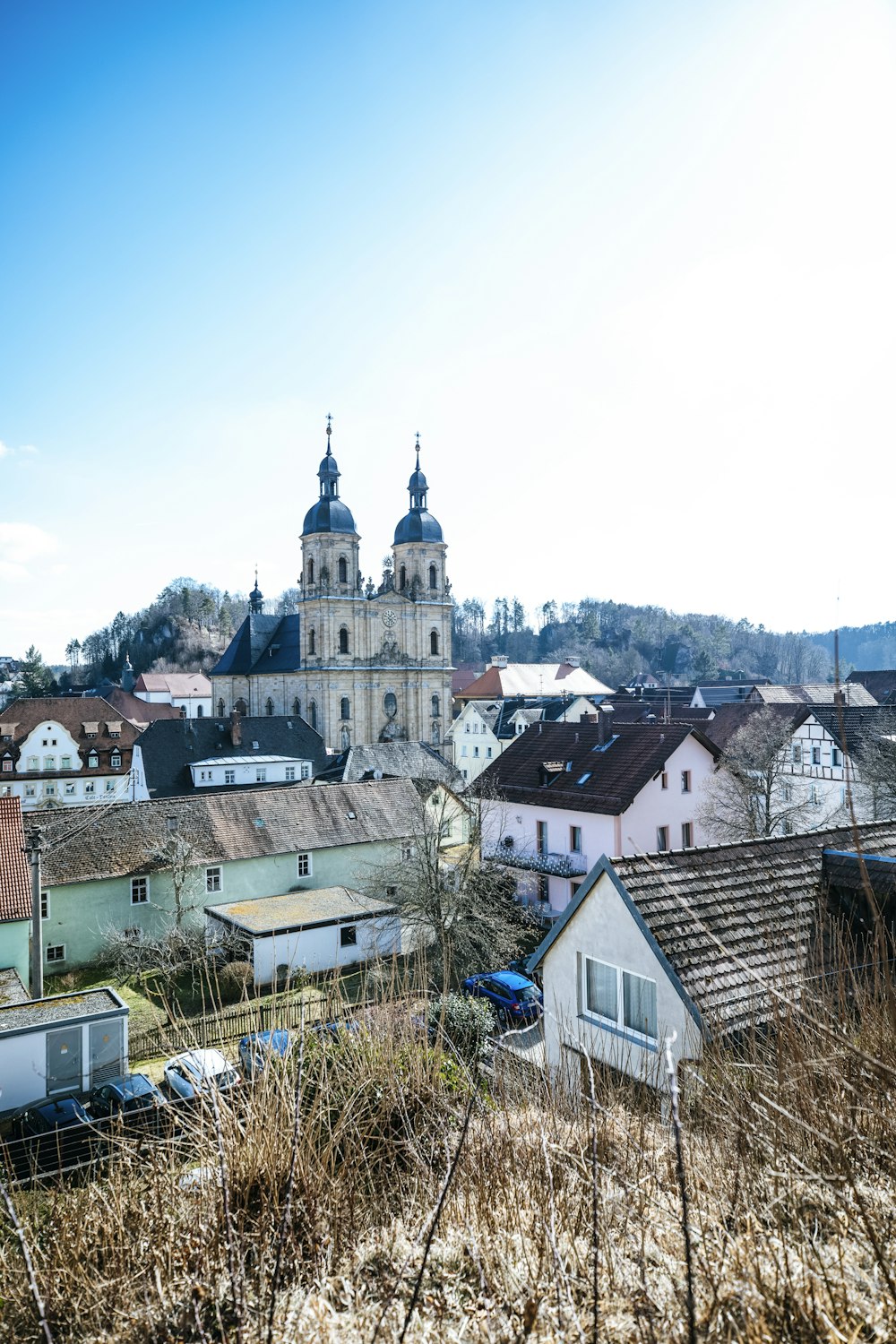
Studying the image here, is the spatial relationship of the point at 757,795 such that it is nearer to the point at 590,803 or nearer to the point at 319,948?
the point at 590,803

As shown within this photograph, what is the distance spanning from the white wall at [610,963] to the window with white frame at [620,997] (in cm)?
8

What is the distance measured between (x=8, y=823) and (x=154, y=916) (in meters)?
6.53

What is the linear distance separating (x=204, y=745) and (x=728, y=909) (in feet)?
127

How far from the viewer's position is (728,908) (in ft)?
28.3

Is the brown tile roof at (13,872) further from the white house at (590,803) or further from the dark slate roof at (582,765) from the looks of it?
the dark slate roof at (582,765)

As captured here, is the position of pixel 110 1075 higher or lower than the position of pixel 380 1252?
→ lower

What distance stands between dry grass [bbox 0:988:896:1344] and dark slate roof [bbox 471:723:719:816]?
66.2 feet

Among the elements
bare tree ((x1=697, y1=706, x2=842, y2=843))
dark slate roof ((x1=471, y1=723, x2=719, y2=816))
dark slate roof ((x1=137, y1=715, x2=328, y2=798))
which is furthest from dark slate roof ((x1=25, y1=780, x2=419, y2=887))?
dark slate roof ((x1=137, y1=715, x2=328, y2=798))

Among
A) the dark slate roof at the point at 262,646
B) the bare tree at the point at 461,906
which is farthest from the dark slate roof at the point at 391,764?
the dark slate roof at the point at 262,646

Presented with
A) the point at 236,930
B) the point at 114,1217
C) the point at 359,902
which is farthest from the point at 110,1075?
the point at 114,1217

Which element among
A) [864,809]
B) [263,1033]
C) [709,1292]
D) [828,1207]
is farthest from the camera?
[864,809]

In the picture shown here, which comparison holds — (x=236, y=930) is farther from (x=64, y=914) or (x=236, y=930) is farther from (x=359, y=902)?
(x=64, y=914)

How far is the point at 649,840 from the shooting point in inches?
977

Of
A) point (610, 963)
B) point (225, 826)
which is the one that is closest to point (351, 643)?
point (225, 826)
